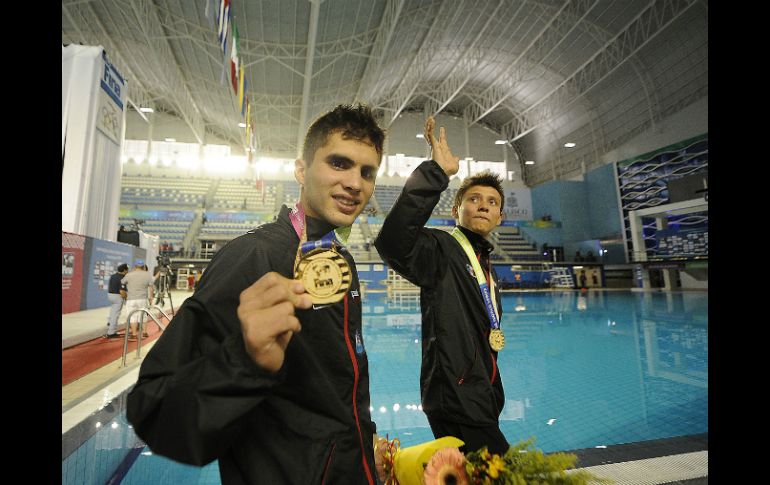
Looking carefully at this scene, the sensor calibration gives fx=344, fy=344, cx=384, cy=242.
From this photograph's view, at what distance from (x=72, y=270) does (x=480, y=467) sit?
859 cm

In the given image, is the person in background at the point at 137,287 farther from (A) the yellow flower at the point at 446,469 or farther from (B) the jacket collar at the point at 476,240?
(A) the yellow flower at the point at 446,469

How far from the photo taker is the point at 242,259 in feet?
2.43

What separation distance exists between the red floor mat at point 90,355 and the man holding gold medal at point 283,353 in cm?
401

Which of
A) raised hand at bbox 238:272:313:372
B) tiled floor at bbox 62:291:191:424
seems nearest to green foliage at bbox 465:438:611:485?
raised hand at bbox 238:272:313:372

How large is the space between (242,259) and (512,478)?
86 centimetres

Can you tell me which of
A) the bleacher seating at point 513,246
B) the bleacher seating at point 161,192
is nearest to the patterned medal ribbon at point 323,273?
the bleacher seating at point 513,246

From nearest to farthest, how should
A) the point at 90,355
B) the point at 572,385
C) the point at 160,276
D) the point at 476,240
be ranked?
the point at 476,240 → the point at 572,385 → the point at 90,355 → the point at 160,276

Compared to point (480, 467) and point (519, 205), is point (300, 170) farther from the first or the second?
point (519, 205)

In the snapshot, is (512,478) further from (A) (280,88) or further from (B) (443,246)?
(A) (280,88)

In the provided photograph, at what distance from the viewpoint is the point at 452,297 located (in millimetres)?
1606

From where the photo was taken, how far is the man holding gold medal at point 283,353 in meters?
0.54

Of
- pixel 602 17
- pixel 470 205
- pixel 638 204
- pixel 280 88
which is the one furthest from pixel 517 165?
pixel 470 205

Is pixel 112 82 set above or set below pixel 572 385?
above

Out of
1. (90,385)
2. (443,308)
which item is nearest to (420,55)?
(90,385)
